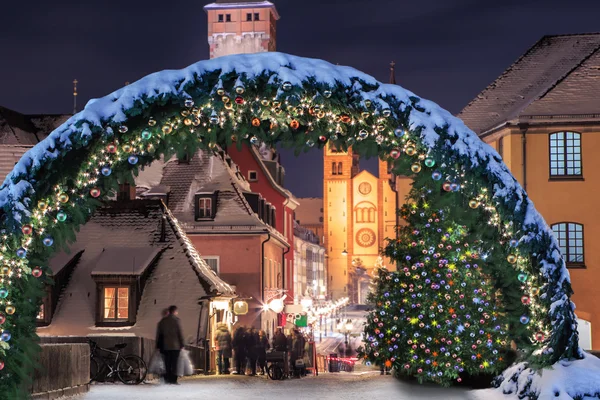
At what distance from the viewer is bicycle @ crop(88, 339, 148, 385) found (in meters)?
22.4

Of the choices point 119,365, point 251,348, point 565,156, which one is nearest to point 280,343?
point 251,348

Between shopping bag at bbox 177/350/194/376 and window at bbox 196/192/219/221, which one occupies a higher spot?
window at bbox 196/192/219/221

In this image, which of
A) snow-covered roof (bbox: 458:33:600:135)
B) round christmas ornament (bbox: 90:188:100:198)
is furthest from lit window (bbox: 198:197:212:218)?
round christmas ornament (bbox: 90:188:100:198)

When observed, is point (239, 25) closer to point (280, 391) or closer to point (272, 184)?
point (272, 184)

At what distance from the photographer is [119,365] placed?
22562mm

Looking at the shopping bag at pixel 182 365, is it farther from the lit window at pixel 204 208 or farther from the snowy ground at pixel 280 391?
the lit window at pixel 204 208

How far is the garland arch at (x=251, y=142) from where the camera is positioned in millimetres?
11570

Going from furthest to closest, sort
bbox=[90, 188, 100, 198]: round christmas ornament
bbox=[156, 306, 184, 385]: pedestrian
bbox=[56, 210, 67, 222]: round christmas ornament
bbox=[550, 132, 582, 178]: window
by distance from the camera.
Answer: bbox=[550, 132, 582, 178]: window → bbox=[156, 306, 184, 385]: pedestrian → bbox=[90, 188, 100, 198]: round christmas ornament → bbox=[56, 210, 67, 222]: round christmas ornament

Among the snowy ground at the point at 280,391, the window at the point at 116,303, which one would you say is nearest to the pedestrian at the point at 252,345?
the snowy ground at the point at 280,391

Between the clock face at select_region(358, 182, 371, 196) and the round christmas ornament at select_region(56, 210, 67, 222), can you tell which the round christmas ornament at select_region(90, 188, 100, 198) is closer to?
the round christmas ornament at select_region(56, 210, 67, 222)

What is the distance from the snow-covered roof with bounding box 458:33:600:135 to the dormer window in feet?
34.7

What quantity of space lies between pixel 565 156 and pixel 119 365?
2072 cm

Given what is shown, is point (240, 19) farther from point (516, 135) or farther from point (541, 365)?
point (541, 365)

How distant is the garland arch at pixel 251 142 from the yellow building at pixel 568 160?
25015 millimetres
